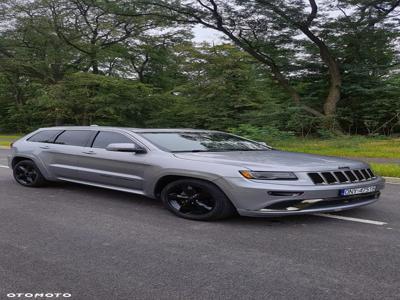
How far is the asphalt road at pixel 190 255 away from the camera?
132 inches

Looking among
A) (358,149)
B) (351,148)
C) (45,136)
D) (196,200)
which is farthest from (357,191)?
(351,148)

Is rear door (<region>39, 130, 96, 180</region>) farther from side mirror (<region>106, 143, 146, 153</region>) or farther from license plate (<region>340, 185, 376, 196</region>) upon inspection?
license plate (<region>340, 185, 376, 196</region>)

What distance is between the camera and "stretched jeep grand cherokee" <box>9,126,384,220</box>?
16.5ft

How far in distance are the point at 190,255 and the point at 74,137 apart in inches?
160

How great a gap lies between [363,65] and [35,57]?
23.7m

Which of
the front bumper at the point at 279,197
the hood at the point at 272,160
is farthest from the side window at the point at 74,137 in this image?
the front bumper at the point at 279,197

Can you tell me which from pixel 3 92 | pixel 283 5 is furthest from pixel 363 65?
pixel 3 92

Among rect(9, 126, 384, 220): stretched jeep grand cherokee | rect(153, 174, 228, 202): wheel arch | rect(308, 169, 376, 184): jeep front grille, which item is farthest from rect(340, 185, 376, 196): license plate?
rect(153, 174, 228, 202): wheel arch

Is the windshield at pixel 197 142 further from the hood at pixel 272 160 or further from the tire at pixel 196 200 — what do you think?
the tire at pixel 196 200

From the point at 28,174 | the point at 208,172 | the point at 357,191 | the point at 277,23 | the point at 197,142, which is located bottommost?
the point at 28,174

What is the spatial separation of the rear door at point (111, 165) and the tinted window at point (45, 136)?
1.19 metres

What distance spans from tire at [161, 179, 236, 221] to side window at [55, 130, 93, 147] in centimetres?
208

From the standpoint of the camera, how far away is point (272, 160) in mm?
5508

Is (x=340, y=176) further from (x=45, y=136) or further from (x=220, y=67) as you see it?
(x=220, y=67)
